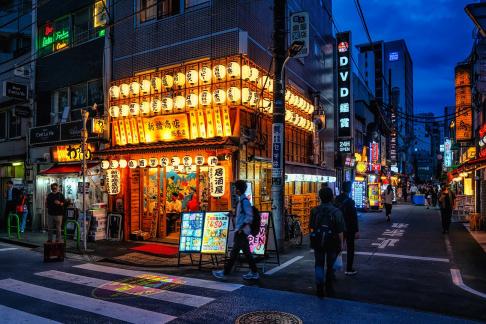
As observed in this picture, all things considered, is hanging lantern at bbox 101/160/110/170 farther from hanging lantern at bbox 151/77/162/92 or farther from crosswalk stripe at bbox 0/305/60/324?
crosswalk stripe at bbox 0/305/60/324

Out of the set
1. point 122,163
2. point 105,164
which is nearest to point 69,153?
point 105,164

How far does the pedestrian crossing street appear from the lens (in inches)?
243

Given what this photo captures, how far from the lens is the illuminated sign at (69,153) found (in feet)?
53.0

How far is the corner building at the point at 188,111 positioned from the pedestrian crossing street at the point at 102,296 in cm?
442

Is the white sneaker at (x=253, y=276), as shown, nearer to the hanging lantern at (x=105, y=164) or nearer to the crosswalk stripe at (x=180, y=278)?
the crosswalk stripe at (x=180, y=278)

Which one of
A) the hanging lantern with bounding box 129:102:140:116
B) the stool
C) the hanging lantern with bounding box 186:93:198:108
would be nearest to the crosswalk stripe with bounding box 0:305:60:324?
the stool

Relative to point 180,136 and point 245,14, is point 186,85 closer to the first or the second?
point 180,136

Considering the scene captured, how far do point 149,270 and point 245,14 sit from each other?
910 cm

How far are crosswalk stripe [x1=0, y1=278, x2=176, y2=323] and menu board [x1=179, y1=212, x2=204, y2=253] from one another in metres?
3.06

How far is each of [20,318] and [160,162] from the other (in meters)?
7.95

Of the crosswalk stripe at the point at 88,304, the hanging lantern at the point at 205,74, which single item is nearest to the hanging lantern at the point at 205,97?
the hanging lantern at the point at 205,74

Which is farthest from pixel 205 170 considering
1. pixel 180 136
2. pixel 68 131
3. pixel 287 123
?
pixel 68 131

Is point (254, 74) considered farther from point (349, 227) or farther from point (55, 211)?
point (55, 211)

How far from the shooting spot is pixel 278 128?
38.0 feet
